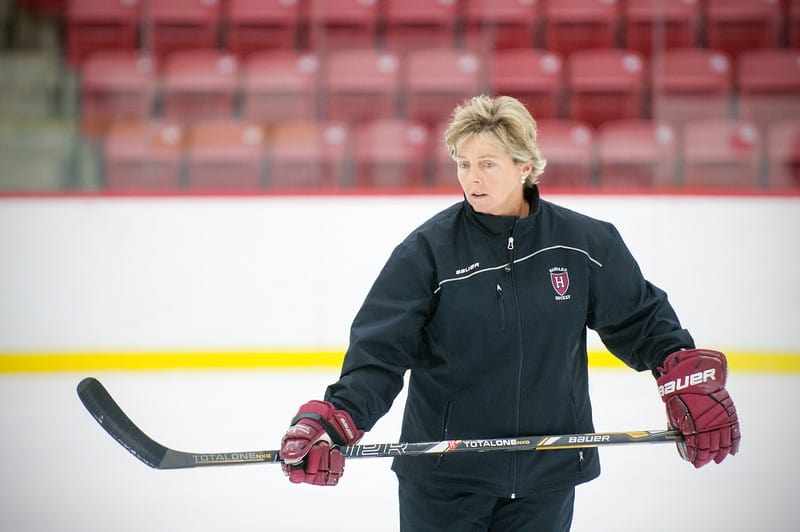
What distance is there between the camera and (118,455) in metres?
3.41

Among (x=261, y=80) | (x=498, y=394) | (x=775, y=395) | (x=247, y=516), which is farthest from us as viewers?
(x=261, y=80)

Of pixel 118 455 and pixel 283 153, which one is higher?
pixel 283 153

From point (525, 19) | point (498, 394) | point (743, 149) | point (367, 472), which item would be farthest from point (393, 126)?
point (498, 394)

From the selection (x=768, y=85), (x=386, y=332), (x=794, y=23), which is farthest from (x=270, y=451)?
(x=794, y=23)

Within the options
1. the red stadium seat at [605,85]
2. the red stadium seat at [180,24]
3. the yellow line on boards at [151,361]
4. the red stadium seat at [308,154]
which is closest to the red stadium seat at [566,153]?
the red stadium seat at [605,85]

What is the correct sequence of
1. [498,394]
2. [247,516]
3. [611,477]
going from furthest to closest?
[611,477], [247,516], [498,394]

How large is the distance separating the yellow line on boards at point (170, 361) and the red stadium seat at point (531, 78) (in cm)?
145

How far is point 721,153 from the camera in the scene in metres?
4.57

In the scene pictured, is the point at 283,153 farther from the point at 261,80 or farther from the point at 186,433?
the point at 186,433

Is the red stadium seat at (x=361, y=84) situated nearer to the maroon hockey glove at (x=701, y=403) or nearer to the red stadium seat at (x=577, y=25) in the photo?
the red stadium seat at (x=577, y=25)

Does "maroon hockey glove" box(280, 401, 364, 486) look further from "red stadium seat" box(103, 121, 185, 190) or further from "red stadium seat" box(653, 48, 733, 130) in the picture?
"red stadium seat" box(653, 48, 733, 130)

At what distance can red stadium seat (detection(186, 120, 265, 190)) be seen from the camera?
457 cm

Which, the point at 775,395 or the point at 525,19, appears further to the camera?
the point at 525,19

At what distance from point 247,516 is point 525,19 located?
10.8ft
